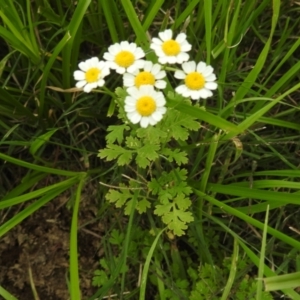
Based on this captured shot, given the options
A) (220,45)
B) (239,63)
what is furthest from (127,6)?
(239,63)

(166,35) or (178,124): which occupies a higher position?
(166,35)

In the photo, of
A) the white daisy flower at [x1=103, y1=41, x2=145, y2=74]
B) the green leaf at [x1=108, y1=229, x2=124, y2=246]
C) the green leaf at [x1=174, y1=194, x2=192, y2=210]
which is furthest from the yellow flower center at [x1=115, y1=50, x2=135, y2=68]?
the green leaf at [x1=108, y1=229, x2=124, y2=246]

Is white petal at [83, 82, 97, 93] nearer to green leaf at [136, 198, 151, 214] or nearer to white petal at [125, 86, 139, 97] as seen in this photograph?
white petal at [125, 86, 139, 97]

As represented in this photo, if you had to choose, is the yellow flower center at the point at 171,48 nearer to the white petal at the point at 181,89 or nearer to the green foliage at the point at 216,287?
the white petal at the point at 181,89

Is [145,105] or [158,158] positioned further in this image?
[158,158]

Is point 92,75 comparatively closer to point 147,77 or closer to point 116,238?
point 147,77

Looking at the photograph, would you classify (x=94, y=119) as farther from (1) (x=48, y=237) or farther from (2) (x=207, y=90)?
(2) (x=207, y=90)

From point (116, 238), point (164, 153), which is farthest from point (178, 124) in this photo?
point (116, 238)
